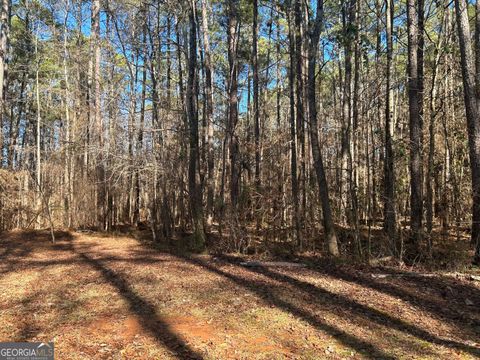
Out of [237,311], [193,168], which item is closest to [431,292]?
[237,311]

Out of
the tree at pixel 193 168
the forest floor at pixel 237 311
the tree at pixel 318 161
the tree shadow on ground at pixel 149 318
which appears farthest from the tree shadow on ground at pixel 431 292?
the tree at pixel 193 168

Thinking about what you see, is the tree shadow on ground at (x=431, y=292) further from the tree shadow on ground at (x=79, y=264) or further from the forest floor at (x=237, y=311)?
the tree shadow on ground at (x=79, y=264)

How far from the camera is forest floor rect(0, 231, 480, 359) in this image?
358cm

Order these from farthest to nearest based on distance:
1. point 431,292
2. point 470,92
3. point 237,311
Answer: point 470,92, point 431,292, point 237,311

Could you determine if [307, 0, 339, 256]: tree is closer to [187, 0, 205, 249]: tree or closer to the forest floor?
the forest floor

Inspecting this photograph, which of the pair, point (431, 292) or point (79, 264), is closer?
point (431, 292)

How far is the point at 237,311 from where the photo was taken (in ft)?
15.1

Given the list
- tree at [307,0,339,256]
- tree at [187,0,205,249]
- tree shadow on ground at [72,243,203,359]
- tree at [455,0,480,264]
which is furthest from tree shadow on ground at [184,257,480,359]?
tree at [455,0,480,264]

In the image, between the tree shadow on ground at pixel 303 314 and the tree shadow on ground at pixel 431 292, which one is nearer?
the tree shadow on ground at pixel 303 314

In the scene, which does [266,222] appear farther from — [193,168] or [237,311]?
[237,311]

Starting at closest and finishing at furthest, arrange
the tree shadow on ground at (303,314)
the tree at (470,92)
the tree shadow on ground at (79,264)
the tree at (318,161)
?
the tree shadow on ground at (303,314) → the tree shadow on ground at (79,264) → the tree at (470,92) → the tree at (318,161)

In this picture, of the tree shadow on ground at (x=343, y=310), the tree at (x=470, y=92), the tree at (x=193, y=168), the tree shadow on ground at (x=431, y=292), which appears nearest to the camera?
the tree shadow on ground at (x=343, y=310)

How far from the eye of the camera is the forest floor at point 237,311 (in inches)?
141

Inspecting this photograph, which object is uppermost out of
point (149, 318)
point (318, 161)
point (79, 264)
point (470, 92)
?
point (470, 92)
